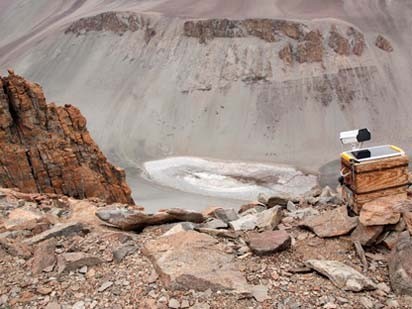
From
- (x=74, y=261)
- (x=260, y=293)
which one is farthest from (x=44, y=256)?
(x=260, y=293)

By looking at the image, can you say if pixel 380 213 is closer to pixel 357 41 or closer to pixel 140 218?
pixel 140 218

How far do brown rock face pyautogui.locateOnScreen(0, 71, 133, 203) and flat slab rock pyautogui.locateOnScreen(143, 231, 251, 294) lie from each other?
38.2 ft

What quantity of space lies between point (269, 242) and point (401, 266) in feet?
5.46

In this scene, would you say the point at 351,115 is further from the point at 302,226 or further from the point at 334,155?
the point at 302,226

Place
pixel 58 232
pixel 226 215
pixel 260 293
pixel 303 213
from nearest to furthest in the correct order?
pixel 260 293, pixel 58 232, pixel 303 213, pixel 226 215

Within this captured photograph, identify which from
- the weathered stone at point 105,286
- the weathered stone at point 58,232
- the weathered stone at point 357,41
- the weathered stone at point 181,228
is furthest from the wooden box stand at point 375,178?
the weathered stone at point 357,41

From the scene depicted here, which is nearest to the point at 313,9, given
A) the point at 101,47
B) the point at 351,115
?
the point at 351,115

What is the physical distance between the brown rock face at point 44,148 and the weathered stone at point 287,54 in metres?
30.6

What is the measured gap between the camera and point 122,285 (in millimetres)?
5781

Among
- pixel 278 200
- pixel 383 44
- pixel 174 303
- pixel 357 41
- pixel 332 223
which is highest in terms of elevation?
pixel 357 41

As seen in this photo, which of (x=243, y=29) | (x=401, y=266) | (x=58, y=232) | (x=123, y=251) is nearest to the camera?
(x=401, y=266)

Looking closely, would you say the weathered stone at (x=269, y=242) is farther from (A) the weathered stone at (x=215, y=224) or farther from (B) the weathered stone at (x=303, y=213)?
(B) the weathered stone at (x=303, y=213)

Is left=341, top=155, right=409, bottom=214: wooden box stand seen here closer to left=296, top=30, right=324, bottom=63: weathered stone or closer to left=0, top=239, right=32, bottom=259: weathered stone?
left=0, top=239, right=32, bottom=259: weathered stone

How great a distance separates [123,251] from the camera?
6.48m
